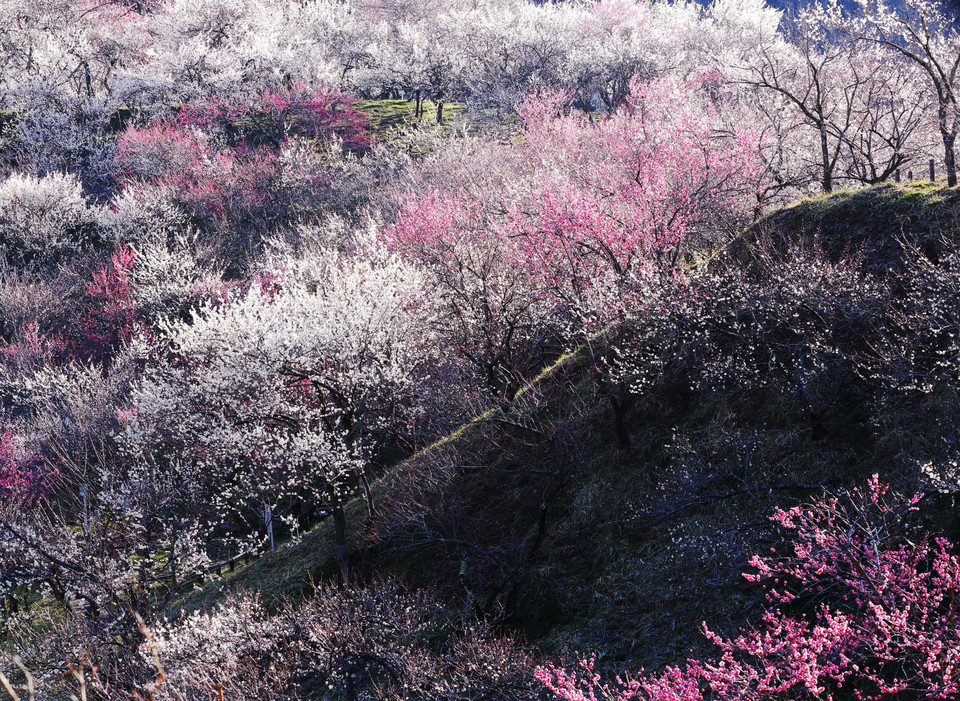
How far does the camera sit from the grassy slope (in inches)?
462

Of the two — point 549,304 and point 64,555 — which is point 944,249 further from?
point 64,555

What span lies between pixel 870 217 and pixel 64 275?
1620 inches

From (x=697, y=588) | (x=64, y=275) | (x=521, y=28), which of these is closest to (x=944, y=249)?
(x=697, y=588)

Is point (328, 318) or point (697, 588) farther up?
point (328, 318)

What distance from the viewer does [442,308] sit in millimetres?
21641

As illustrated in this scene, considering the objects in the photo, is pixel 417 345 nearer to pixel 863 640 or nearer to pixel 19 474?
pixel 863 640

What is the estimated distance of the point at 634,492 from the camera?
1440 centimetres

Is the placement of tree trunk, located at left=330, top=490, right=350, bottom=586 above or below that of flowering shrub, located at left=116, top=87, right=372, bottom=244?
below

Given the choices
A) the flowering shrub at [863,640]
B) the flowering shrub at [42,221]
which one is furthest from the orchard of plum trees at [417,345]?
the flowering shrub at [42,221]

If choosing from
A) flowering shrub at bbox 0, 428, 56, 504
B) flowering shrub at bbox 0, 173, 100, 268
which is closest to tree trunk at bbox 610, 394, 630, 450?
flowering shrub at bbox 0, 428, 56, 504

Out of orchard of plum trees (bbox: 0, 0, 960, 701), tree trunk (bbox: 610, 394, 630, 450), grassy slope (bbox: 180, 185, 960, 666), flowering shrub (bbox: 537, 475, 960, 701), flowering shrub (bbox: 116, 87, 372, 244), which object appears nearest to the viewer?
flowering shrub (bbox: 537, 475, 960, 701)

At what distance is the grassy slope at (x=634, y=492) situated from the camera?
1173 centimetres

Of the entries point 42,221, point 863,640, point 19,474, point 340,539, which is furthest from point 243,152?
point 863,640

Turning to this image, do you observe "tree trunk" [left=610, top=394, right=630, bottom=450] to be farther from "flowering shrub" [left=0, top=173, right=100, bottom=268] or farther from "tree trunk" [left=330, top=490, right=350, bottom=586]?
"flowering shrub" [left=0, top=173, right=100, bottom=268]
